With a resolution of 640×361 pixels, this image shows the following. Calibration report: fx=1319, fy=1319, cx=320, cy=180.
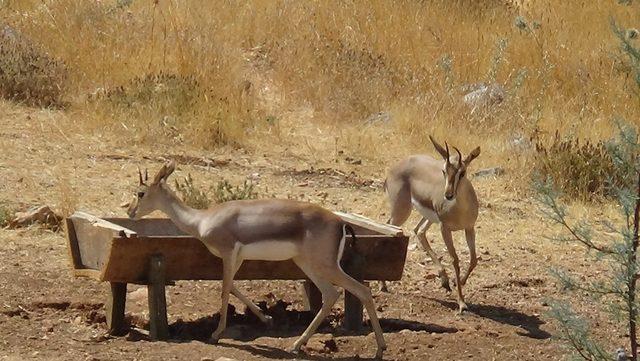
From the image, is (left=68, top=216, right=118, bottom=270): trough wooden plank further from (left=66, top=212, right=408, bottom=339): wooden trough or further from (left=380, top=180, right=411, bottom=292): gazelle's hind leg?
(left=380, top=180, right=411, bottom=292): gazelle's hind leg

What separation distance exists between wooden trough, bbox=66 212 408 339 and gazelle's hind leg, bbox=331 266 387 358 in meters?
0.35

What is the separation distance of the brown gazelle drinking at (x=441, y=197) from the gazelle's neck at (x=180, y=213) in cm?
202

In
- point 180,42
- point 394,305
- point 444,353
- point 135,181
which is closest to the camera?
point 444,353

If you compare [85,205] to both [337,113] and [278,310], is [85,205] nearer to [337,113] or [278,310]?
[278,310]

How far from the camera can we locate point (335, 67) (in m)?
16.8

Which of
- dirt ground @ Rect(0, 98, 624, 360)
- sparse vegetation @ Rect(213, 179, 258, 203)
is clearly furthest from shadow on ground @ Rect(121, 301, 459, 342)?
sparse vegetation @ Rect(213, 179, 258, 203)

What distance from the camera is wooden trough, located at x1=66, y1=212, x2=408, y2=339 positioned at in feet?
26.1

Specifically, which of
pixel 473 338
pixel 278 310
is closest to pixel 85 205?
pixel 278 310

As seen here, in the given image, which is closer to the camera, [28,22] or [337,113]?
[337,113]

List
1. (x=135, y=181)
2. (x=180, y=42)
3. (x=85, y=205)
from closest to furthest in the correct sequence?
(x=85, y=205) < (x=135, y=181) < (x=180, y=42)

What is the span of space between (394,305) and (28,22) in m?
9.14

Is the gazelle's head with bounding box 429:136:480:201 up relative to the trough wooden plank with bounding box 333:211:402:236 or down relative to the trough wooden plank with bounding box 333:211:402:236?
up

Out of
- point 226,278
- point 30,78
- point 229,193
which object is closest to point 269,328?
point 226,278

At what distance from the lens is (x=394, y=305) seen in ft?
30.7
